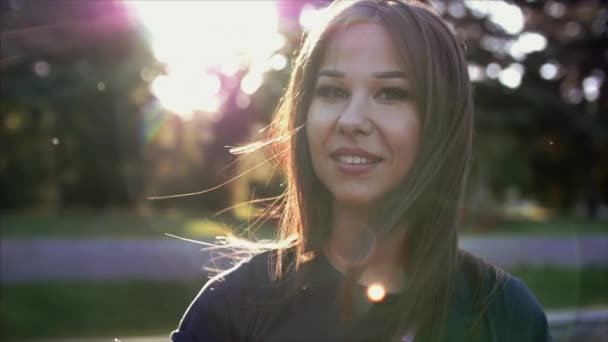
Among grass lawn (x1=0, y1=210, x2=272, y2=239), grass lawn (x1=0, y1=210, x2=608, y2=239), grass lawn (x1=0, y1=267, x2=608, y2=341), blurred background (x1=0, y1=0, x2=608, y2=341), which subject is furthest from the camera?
grass lawn (x1=0, y1=210, x2=608, y2=239)

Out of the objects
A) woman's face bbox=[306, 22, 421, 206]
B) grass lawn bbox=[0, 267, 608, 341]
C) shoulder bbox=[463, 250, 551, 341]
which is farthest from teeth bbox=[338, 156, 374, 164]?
grass lawn bbox=[0, 267, 608, 341]

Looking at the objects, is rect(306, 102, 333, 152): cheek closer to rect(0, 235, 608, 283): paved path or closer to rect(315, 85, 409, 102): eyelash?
rect(315, 85, 409, 102): eyelash

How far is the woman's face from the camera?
1.49 meters

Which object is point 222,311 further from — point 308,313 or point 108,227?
point 108,227

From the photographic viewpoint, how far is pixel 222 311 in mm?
1477

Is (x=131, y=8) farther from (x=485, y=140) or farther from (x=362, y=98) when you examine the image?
(x=485, y=140)

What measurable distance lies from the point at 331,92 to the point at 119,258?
267 inches

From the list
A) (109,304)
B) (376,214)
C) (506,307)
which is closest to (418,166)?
(376,214)

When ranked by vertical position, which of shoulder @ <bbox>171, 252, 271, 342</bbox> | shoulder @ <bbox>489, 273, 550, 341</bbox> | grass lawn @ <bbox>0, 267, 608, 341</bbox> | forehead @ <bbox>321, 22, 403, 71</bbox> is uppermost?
forehead @ <bbox>321, 22, 403, 71</bbox>

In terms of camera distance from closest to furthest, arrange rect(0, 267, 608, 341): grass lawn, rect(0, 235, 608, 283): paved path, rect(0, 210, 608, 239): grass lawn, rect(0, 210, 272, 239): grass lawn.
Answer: rect(0, 267, 608, 341): grass lawn → rect(0, 235, 608, 283): paved path → rect(0, 210, 272, 239): grass lawn → rect(0, 210, 608, 239): grass lawn

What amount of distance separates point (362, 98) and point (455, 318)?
0.54 m

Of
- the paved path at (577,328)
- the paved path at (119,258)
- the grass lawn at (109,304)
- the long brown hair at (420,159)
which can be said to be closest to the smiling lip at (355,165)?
the long brown hair at (420,159)

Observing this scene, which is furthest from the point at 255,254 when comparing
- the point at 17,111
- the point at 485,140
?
the point at 485,140

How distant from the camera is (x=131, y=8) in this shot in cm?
275
